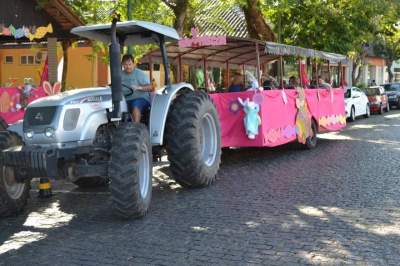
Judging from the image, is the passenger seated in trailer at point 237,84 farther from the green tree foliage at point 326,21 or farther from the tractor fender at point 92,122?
the green tree foliage at point 326,21

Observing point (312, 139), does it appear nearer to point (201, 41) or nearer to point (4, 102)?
point (201, 41)

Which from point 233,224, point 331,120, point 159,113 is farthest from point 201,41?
point 331,120

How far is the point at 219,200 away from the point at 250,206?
Answer: 0.53 m

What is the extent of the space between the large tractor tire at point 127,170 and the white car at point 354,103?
18.2m

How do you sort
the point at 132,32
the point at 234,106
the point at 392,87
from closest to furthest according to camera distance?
1. the point at 132,32
2. the point at 234,106
3. the point at 392,87

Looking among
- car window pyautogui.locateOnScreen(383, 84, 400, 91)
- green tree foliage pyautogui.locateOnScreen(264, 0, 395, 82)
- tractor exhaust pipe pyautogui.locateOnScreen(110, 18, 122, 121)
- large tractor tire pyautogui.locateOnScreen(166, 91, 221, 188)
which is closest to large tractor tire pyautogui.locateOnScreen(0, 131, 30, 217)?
tractor exhaust pipe pyautogui.locateOnScreen(110, 18, 122, 121)

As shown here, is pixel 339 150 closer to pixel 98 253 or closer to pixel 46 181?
pixel 46 181

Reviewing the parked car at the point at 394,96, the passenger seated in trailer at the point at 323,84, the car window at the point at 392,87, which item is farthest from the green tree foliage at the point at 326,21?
the car window at the point at 392,87

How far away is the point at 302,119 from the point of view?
13695 millimetres

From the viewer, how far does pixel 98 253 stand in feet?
18.4

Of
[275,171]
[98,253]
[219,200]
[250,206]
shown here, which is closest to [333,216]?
[250,206]

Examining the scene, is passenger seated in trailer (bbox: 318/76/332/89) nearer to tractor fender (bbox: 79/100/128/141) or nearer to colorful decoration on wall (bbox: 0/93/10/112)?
colorful decoration on wall (bbox: 0/93/10/112)

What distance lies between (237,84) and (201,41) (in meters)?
1.46

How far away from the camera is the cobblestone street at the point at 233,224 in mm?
5488
